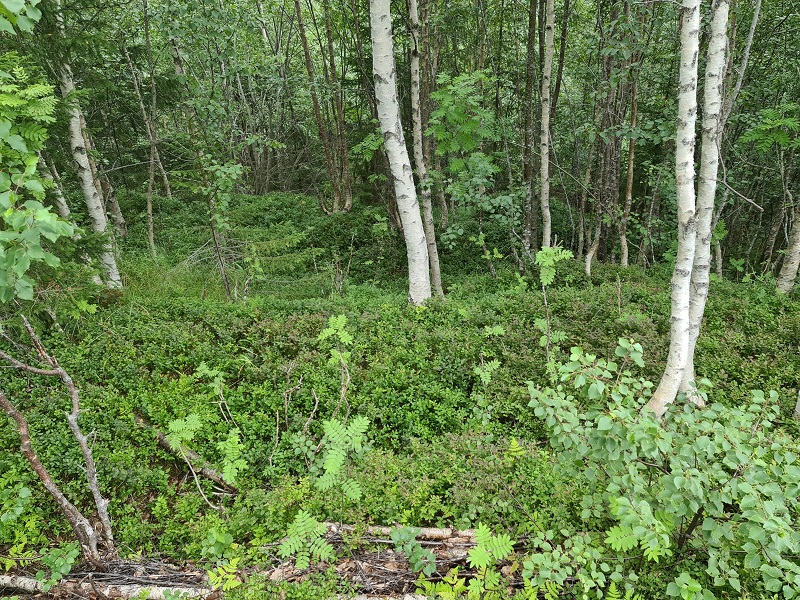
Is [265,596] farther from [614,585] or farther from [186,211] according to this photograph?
[186,211]

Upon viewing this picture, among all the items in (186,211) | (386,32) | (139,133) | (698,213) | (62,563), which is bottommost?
(62,563)

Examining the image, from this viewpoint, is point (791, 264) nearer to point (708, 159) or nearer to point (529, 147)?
point (708, 159)

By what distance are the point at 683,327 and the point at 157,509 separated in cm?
536

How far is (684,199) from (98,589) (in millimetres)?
6007

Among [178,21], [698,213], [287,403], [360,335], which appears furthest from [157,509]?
[178,21]

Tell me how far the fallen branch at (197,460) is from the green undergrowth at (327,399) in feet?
0.31

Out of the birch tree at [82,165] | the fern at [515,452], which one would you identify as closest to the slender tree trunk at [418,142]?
the fern at [515,452]

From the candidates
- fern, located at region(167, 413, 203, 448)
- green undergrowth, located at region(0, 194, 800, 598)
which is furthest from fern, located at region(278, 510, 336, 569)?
fern, located at region(167, 413, 203, 448)

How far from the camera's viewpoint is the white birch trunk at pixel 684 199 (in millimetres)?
3957

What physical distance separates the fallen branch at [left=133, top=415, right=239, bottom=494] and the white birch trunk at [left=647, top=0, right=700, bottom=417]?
406 centimetres

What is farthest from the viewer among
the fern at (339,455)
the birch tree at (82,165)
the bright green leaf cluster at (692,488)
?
the birch tree at (82,165)

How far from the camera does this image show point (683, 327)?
4348 mm

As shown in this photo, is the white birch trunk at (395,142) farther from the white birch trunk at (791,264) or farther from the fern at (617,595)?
the white birch trunk at (791,264)

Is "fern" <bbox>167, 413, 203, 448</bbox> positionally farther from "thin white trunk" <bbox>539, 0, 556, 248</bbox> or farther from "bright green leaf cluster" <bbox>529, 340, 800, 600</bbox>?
"thin white trunk" <bbox>539, 0, 556, 248</bbox>
